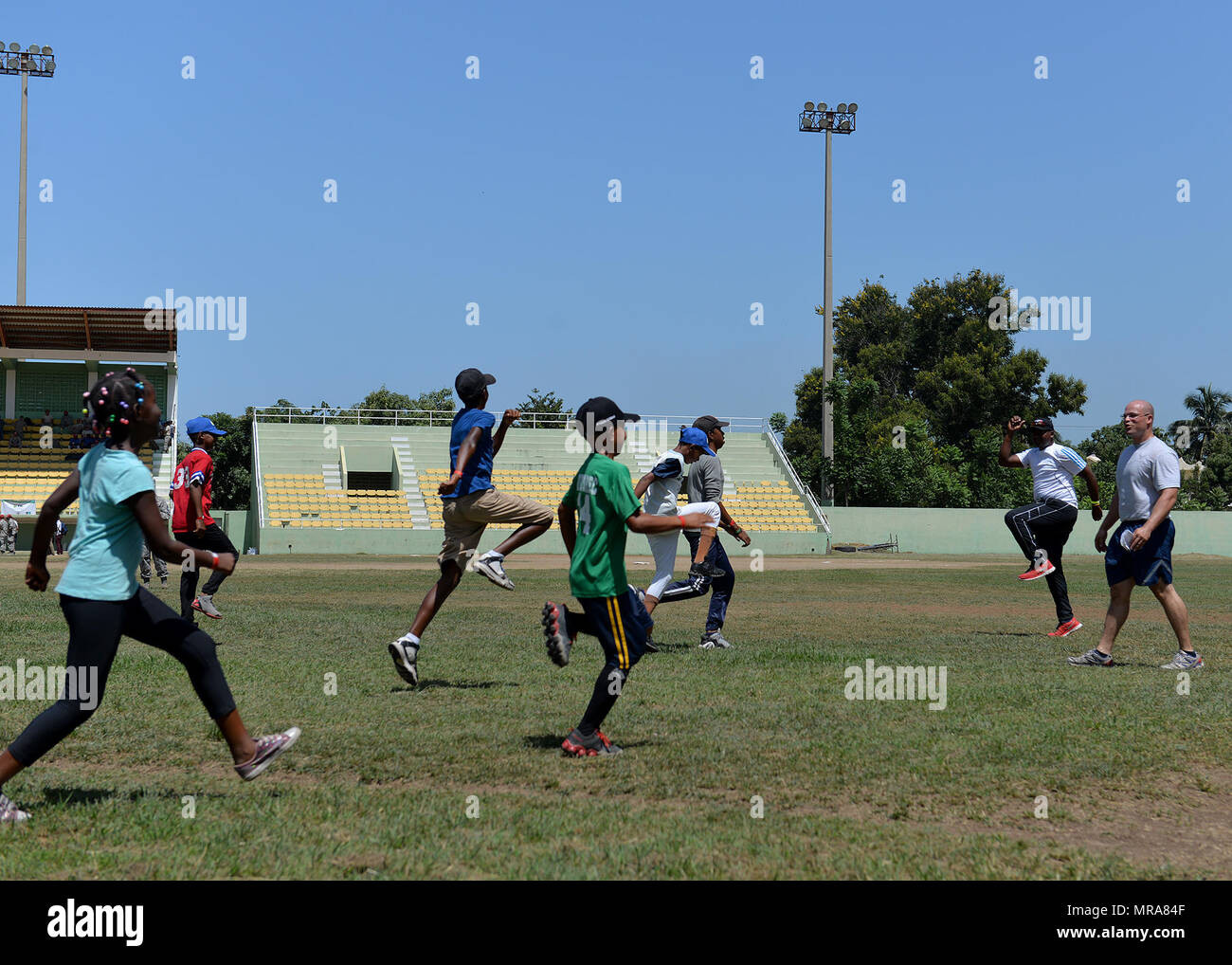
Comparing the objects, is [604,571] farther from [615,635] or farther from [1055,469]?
[1055,469]

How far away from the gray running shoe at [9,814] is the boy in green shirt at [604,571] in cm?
245

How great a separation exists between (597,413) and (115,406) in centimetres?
234

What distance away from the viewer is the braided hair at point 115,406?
16.2ft

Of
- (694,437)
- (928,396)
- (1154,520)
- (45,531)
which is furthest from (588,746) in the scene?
(928,396)

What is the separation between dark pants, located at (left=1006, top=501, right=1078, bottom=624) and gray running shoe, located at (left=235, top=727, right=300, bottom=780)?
8590mm

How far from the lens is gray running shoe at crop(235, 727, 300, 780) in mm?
5172

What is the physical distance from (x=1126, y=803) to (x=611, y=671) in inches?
96.3

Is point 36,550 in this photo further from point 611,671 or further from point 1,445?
point 1,445

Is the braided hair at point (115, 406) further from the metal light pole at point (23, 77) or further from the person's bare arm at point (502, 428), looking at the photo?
the metal light pole at point (23, 77)

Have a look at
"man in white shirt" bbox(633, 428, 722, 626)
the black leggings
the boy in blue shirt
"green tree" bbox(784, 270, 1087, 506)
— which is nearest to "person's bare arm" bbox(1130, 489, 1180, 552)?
"man in white shirt" bbox(633, 428, 722, 626)

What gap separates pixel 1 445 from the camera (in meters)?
45.1

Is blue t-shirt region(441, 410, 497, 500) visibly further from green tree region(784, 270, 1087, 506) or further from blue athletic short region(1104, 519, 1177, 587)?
green tree region(784, 270, 1087, 506)

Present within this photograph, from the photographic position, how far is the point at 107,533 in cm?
483
